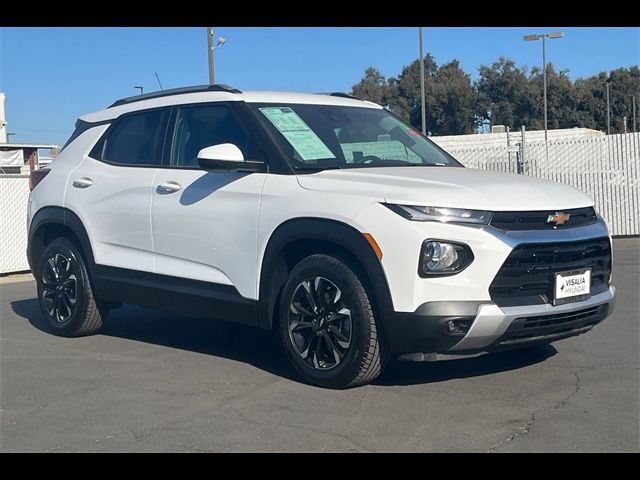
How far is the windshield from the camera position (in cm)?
580

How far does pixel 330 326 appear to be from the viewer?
522cm

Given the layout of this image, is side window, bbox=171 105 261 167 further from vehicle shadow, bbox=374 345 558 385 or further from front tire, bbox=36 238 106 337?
vehicle shadow, bbox=374 345 558 385

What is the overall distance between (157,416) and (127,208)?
218 cm

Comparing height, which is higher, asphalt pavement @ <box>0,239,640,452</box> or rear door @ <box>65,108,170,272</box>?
rear door @ <box>65,108,170,272</box>

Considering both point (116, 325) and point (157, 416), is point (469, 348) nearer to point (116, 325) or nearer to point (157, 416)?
point (157, 416)

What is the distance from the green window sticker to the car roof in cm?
17

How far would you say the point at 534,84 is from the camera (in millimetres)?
60406

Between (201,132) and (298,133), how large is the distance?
0.86 meters

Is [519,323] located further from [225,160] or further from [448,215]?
[225,160]

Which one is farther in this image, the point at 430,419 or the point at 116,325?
the point at 116,325

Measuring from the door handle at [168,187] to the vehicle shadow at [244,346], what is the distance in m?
1.33

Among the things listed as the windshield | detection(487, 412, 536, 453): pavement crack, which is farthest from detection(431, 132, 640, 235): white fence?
detection(487, 412, 536, 453): pavement crack
